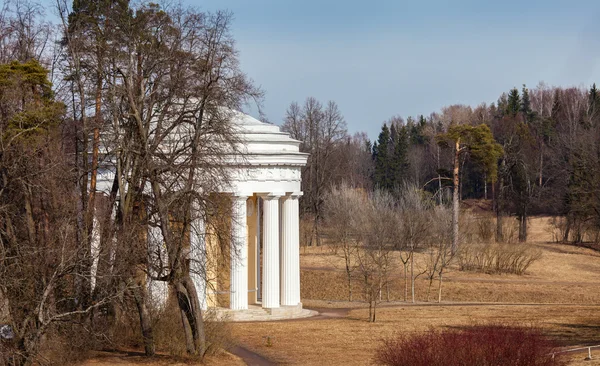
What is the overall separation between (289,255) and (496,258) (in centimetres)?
2417

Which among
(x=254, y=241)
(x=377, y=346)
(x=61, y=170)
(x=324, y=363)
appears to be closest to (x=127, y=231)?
(x=61, y=170)

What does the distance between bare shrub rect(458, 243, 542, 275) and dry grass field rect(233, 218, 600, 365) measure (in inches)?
32.7

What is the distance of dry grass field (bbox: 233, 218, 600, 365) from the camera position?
29781mm

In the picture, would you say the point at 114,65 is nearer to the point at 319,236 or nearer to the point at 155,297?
the point at 155,297

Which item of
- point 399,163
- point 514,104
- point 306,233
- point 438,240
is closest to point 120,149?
point 438,240

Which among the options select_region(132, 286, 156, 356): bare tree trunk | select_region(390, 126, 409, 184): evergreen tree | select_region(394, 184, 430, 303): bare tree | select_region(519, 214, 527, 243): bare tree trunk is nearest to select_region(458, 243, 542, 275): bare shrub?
select_region(394, 184, 430, 303): bare tree

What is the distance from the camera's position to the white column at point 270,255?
37.8m

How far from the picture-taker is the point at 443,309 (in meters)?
42.6

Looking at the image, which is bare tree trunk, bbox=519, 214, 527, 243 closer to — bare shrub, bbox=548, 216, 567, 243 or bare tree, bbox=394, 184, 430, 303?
bare shrub, bbox=548, 216, 567, 243

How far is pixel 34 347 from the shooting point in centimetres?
2138

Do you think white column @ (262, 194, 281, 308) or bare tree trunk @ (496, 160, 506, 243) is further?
bare tree trunk @ (496, 160, 506, 243)

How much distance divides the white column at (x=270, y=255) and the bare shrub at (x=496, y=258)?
2215 cm

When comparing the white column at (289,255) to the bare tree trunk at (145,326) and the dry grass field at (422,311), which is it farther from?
the bare tree trunk at (145,326)

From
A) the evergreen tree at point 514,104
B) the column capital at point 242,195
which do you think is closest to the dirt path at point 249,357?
the column capital at point 242,195
